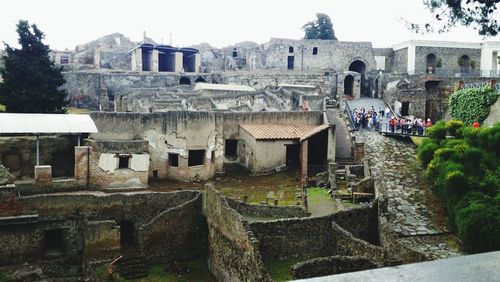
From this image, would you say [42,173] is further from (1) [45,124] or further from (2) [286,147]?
(2) [286,147]

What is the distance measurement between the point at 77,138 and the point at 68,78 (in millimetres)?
16214

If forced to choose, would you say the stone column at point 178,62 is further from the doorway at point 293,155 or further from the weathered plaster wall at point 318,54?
the doorway at point 293,155

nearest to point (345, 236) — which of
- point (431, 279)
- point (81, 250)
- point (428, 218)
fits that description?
point (428, 218)

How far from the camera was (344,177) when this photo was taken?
73.9ft

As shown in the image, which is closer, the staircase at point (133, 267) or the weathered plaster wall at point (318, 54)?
the staircase at point (133, 267)

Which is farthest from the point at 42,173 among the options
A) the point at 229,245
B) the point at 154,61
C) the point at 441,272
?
the point at 154,61

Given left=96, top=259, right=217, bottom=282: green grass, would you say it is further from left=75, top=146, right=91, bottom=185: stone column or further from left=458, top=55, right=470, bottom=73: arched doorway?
left=458, top=55, right=470, bottom=73: arched doorway

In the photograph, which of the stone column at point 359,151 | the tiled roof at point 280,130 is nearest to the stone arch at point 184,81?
the tiled roof at point 280,130

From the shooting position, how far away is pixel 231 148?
27703mm

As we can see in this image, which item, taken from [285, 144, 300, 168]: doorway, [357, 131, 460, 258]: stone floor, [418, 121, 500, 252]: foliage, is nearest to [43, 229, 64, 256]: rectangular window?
[357, 131, 460, 258]: stone floor

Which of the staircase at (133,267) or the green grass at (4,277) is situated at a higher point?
the staircase at (133,267)

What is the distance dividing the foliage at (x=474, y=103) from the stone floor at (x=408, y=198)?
2.84 m

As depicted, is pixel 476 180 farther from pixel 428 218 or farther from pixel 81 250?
pixel 81 250

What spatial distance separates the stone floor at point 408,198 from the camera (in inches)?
577
